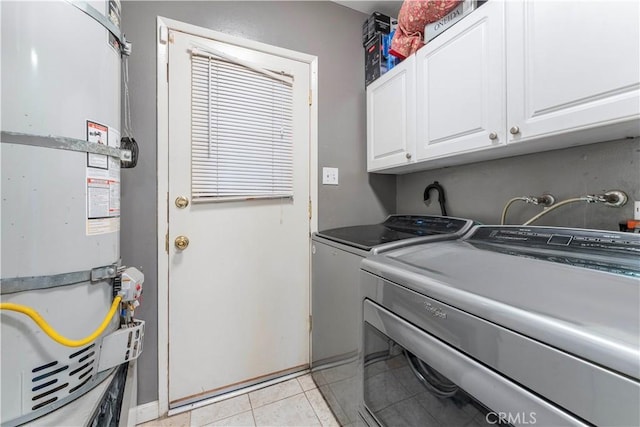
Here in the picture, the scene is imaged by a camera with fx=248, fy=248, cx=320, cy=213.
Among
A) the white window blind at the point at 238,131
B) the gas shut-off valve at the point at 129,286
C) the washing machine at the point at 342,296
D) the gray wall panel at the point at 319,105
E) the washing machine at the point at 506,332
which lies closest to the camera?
the washing machine at the point at 506,332

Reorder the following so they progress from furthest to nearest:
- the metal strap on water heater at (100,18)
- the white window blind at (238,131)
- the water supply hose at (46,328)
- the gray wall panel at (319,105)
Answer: the white window blind at (238,131) < the gray wall panel at (319,105) < the metal strap on water heater at (100,18) < the water supply hose at (46,328)

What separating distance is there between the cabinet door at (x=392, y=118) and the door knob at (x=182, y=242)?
1.31m

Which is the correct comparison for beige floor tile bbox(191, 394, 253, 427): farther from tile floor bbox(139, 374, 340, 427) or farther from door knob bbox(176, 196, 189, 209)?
door knob bbox(176, 196, 189, 209)

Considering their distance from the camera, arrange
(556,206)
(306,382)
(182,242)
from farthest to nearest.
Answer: (306,382)
(182,242)
(556,206)

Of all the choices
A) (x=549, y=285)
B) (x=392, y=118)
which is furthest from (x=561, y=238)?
(x=392, y=118)

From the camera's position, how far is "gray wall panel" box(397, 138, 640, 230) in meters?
1.00

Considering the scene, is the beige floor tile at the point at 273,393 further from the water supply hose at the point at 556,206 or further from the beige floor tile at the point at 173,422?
the water supply hose at the point at 556,206

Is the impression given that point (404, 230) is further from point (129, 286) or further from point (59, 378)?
point (59, 378)

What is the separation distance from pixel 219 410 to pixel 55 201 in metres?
1.36

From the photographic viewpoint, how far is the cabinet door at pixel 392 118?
1482mm

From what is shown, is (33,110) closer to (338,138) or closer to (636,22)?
(338,138)

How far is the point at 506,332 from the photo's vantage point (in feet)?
1.74

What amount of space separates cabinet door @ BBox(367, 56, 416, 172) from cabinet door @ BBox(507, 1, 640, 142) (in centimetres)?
52

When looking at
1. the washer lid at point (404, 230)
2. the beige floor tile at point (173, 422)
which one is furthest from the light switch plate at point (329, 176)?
the beige floor tile at point (173, 422)
